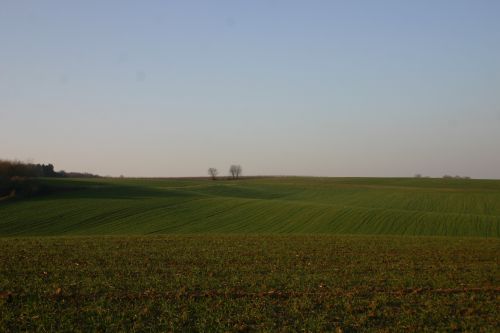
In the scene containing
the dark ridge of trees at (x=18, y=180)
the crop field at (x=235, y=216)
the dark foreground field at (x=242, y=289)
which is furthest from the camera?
the dark ridge of trees at (x=18, y=180)

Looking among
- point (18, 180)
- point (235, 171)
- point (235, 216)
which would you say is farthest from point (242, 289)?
point (235, 171)

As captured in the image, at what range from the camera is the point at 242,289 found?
13641mm

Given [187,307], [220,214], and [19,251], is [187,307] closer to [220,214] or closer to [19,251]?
[19,251]

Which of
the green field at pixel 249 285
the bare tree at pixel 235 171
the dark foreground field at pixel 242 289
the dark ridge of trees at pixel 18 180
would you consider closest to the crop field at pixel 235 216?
the dark ridge of trees at pixel 18 180

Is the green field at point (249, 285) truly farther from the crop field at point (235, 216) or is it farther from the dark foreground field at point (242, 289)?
the crop field at point (235, 216)

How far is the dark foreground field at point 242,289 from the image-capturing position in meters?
10.8

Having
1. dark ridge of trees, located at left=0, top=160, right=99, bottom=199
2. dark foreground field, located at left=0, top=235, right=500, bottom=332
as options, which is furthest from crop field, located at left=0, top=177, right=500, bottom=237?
dark foreground field, located at left=0, top=235, right=500, bottom=332

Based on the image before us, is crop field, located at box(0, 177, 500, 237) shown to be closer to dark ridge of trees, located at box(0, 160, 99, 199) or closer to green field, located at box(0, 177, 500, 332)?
dark ridge of trees, located at box(0, 160, 99, 199)

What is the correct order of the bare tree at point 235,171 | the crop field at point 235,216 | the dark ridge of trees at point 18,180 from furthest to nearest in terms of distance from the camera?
the bare tree at point 235,171
the dark ridge of trees at point 18,180
the crop field at point 235,216

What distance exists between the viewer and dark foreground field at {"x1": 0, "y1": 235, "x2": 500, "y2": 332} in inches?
425

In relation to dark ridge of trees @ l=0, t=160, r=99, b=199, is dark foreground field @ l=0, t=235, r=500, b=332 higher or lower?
lower

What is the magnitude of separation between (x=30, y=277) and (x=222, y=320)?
6991mm

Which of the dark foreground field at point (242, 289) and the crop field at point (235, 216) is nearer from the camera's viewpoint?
the dark foreground field at point (242, 289)

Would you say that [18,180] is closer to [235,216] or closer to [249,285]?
[235,216]
